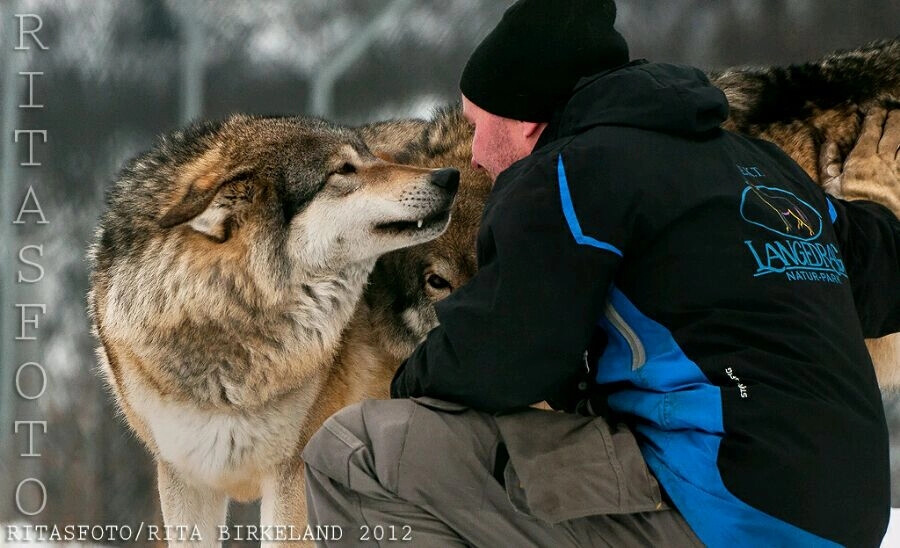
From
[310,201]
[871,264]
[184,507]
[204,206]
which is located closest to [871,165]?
[871,264]

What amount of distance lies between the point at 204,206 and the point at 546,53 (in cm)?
94

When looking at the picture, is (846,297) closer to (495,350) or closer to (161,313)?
(495,350)

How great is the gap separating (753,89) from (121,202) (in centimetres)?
191

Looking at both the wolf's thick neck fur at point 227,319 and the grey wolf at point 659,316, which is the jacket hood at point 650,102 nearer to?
the grey wolf at point 659,316

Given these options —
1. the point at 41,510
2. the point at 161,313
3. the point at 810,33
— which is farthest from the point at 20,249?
the point at 810,33

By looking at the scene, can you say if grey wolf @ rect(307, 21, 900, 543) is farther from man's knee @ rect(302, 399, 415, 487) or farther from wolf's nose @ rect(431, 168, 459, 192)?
wolf's nose @ rect(431, 168, 459, 192)

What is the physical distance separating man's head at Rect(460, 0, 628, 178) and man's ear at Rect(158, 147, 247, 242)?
0.73 meters

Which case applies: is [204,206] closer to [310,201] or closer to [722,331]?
[310,201]

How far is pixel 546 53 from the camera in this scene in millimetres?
1736

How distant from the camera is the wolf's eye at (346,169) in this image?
2273 millimetres

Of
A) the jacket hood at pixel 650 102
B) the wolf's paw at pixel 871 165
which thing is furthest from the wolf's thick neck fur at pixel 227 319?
the wolf's paw at pixel 871 165

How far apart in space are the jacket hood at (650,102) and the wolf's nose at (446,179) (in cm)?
62

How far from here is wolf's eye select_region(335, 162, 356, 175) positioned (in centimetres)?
227

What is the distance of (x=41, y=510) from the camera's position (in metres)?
3.87
